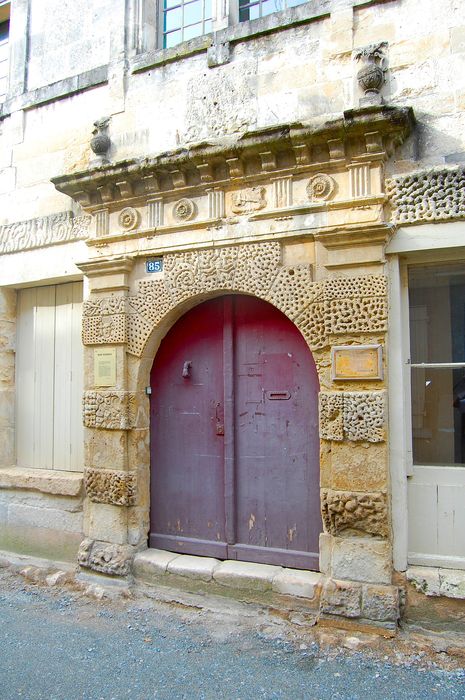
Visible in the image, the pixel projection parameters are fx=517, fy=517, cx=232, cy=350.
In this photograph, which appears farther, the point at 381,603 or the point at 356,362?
the point at 356,362

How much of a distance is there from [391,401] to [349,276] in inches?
33.3

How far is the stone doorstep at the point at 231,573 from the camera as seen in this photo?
342 centimetres

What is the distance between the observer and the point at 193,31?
426 cm

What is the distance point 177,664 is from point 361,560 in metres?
1.25

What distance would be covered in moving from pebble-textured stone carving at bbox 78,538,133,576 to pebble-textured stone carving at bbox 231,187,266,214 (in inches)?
105

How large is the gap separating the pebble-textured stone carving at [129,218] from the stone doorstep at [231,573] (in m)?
2.54

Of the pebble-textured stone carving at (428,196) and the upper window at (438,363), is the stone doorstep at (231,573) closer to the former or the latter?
the upper window at (438,363)

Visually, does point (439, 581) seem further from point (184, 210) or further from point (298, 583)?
point (184, 210)

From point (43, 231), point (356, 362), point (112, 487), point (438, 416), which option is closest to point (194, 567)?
point (112, 487)

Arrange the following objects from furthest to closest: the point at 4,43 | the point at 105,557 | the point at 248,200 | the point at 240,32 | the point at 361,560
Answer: the point at 4,43 < the point at 105,557 < the point at 240,32 < the point at 248,200 < the point at 361,560

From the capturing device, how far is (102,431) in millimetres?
4086

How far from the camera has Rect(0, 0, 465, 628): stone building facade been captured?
10.7 ft

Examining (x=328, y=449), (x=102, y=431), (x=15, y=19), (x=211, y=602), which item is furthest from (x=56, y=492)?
(x=15, y=19)

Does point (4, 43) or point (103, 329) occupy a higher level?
point (4, 43)
